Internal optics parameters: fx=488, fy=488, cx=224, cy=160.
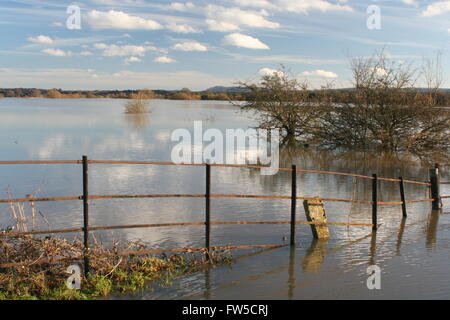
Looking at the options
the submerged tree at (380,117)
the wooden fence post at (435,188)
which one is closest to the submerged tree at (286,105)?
the submerged tree at (380,117)

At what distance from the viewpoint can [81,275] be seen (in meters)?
6.85

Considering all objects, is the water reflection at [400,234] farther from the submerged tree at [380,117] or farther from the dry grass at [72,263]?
the submerged tree at [380,117]

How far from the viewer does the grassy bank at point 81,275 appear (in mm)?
6262

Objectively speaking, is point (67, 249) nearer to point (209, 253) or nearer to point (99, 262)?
point (99, 262)

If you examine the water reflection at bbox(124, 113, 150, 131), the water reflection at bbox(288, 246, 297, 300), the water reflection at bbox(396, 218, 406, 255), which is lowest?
the water reflection at bbox(396, 218, 406, 255)

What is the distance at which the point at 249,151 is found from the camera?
2675 centimetres

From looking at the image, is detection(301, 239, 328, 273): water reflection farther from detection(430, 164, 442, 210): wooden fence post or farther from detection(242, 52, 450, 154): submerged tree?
detection(242, 52, 450, 154): submerged tree

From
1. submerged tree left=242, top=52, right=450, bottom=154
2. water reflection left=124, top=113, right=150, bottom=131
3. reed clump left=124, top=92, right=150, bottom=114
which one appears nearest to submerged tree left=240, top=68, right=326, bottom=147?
submerged tree left=242, top=52, right=450, bottom=154

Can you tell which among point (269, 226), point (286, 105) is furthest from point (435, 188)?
point (286, 105)

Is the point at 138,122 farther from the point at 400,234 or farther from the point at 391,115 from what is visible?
the point at 400,234

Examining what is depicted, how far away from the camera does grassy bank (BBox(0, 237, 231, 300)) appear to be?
20.5 ft
